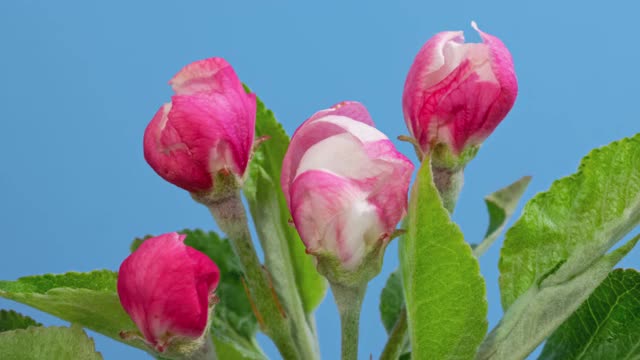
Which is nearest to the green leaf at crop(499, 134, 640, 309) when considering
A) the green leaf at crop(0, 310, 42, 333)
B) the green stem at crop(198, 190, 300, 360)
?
the green stem at crop(198, 190, 300, 360)

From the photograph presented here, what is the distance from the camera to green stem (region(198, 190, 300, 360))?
0.48 metres

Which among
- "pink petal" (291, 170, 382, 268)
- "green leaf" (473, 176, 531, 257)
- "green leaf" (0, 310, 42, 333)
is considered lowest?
"pink petal" (291, 170, 382, 268)

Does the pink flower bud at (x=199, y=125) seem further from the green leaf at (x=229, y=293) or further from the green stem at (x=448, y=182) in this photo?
the green leaf at (x=229, y=293)

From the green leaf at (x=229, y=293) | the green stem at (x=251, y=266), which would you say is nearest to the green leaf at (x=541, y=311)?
the green stem at (x=251, y=266)

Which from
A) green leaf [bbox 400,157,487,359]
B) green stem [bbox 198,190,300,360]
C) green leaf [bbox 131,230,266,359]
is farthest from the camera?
green leaf [bbox 131,230,266,359]

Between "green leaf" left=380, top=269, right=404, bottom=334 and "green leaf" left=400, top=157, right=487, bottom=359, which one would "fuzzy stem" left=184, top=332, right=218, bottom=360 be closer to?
"green leaf" left=400, top=157, right=487, bottom=359

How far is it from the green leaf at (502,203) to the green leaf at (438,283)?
0.75 ft

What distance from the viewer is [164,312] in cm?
42

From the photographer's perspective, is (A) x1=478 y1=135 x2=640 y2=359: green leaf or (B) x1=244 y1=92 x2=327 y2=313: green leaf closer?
(A) x1=478 y1=135 x2=640 y2=359: green leaf

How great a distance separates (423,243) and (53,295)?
16 cm

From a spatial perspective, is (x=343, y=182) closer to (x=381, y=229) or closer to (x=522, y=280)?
(x=381, y=229)

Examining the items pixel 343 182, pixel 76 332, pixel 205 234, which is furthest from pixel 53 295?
pixel 205 234

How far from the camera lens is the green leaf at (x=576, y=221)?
45 cm

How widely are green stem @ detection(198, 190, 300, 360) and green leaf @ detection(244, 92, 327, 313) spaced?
40 millimetres
